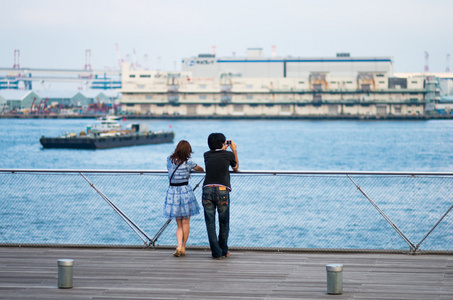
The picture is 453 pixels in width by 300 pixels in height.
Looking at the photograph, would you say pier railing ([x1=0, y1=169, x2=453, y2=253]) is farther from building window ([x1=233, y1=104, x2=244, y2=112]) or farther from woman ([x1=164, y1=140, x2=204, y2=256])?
building window ([x1=233, y1=104, x2=244, y2=112])

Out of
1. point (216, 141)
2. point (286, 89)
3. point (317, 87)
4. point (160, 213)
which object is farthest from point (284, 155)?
point (286, 89)

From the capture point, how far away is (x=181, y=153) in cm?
980

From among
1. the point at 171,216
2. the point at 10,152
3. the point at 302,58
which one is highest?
the point at 302,58

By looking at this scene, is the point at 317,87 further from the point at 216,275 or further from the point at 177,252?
the point at 216,275

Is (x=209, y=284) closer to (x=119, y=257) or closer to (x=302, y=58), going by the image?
(x=119, y=257)

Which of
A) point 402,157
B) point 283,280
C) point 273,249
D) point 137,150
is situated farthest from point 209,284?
point 137,150

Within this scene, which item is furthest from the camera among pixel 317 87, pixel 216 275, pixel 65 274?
pixel 317 87

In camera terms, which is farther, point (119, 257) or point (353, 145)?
point (353, 145)

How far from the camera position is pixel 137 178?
12.4 metres

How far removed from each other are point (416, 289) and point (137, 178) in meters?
5.94

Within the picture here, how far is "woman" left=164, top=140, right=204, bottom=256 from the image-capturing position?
984 centimetres

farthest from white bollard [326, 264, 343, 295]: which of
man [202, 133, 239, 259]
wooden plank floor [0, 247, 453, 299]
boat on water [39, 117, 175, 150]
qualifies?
boat on water [39, 117, 175, 150]

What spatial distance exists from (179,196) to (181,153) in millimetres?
647

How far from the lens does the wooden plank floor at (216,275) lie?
7871mm
